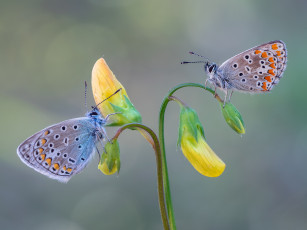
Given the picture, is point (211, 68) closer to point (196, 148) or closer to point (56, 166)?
point (196, 148)

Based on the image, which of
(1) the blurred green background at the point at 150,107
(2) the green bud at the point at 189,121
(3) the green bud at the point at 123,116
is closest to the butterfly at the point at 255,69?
(2) the green bud at the point at 189,121

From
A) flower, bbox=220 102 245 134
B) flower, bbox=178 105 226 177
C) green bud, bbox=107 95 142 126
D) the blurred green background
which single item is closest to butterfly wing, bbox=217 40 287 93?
flower, bbox=220 102 245 134

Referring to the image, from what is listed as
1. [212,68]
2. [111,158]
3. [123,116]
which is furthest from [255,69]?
[111,158]

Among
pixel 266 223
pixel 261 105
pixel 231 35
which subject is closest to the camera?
pixel 266 223

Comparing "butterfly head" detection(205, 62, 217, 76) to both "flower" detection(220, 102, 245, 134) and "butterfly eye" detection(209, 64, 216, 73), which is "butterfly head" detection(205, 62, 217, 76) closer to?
"butterfly eye" detection(209, 64, 216, 73)

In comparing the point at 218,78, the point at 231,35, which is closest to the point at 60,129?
the point at 218,78

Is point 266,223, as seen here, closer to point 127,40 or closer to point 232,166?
point 232,166
